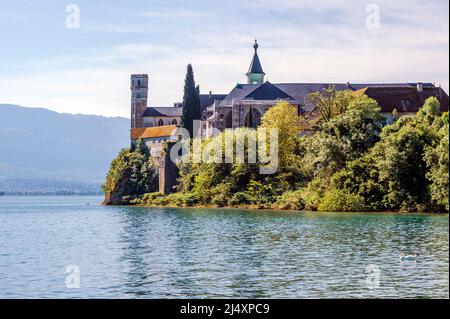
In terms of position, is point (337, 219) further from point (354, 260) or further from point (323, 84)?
point (323, 84)

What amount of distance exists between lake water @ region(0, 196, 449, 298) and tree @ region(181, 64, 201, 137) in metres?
45.0

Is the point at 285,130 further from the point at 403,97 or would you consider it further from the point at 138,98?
the point at 138,98

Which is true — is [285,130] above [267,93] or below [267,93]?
below

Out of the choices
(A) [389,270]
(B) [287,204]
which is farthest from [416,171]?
(A) [389,270]

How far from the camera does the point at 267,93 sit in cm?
10088

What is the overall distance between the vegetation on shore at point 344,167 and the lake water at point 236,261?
8337 millimetres

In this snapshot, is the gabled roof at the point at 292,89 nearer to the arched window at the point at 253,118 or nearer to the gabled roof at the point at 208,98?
the arched window at the point at 253,118

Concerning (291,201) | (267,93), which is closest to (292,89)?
(267,93)

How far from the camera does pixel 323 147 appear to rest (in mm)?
61906

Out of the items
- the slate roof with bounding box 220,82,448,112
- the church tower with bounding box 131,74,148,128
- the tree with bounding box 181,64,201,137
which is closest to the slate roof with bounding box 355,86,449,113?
the slate roof with bounding box 220,82,448,112

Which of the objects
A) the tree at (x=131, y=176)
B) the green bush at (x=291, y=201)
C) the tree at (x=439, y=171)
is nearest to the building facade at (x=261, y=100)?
the tree at (x=131, y=176)

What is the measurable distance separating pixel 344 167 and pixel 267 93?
4041 cm

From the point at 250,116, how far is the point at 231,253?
66088 millimetres

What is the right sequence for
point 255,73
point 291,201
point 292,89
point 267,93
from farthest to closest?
point 255,73
point 292,89
point 267,93
point 291,201
